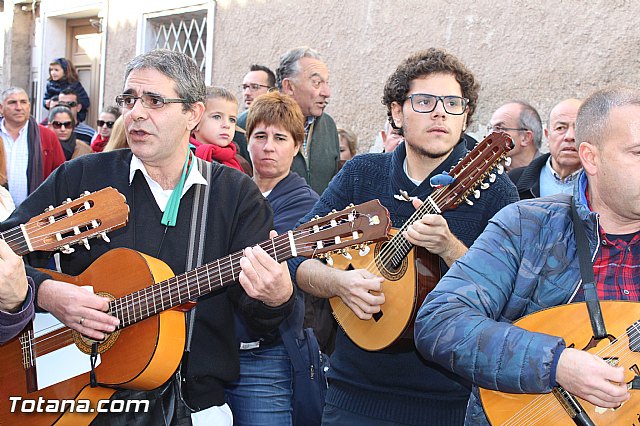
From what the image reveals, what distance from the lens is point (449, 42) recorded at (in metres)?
7.79

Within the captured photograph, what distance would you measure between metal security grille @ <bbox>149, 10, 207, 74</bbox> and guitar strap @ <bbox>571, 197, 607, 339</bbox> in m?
8.93

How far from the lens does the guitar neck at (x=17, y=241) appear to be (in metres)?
3.27

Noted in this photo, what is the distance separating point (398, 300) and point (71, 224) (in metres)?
1.39

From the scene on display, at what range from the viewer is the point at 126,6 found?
12.1 m

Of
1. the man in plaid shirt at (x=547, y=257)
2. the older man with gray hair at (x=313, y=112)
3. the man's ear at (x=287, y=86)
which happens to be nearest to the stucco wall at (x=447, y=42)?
the older man with gray hair at (x=313, y=112)

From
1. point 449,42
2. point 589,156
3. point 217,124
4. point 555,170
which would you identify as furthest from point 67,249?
point 449,42

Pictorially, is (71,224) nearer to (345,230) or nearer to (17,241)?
(17,241)

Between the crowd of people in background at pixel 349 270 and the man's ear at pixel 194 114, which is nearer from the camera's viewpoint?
the crowd of people in background at pixel 349 270

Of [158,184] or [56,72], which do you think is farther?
[56,72]

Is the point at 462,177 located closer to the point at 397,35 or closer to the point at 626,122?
the point at 626,122

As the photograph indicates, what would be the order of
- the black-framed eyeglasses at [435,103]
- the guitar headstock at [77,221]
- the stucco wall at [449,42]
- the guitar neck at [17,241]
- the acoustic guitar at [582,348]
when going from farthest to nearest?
the stucco wall at [449,42], the black-framed eyeglasses at [435,103], the guitar neck at [17,241], the guitar headstock at [77,221], the acoustic guitar at [582,348]

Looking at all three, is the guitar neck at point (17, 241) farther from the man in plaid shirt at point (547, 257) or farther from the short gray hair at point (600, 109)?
the short gray hair at point (600, 109)

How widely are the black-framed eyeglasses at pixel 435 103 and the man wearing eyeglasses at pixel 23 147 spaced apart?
524cm

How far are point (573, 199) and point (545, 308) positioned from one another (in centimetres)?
40
